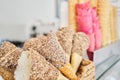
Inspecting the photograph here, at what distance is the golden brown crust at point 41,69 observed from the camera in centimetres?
29

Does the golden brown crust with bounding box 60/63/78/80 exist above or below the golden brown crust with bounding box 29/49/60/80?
below

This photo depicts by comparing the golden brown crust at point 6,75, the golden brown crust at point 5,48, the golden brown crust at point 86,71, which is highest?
the golden brown crust at point 5,48

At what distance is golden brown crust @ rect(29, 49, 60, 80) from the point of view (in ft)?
0.94

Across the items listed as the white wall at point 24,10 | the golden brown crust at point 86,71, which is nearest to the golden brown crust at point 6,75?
the golden brown crust at point 86,71

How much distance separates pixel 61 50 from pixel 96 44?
10.7 inches

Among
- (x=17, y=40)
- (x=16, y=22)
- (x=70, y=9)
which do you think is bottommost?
(x=17, y=40)

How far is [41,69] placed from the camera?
288 mm

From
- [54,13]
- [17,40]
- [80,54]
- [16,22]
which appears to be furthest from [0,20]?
[80,54]

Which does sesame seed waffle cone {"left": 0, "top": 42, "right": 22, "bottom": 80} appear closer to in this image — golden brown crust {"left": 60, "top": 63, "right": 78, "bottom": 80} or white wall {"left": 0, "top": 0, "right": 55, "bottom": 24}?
golden brown crust {"left": 60, "top": 63, "right": 78, "bottom": 80}

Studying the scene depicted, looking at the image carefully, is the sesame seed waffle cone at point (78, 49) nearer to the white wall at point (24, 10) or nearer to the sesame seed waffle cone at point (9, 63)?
the sesame seed waffle cone at point (9, 63)

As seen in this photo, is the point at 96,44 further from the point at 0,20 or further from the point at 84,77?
the point at 0,20

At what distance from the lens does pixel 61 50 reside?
33 centimetres

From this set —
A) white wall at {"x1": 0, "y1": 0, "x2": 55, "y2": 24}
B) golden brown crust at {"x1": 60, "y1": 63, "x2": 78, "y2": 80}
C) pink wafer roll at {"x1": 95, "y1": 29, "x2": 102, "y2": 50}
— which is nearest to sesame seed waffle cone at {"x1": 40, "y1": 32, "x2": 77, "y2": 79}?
golden brown crust at {"x1": 60, "y1": 63, "x2": 78, "y2": 80}

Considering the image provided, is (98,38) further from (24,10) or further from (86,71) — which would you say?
(24,10)
